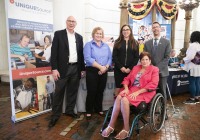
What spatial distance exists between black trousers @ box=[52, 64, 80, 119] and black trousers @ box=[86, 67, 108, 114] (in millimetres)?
195

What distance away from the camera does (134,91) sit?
2.36 meters

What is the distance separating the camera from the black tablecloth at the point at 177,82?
3951 mm

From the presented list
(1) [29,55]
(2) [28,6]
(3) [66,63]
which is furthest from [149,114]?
(2) [28,6]

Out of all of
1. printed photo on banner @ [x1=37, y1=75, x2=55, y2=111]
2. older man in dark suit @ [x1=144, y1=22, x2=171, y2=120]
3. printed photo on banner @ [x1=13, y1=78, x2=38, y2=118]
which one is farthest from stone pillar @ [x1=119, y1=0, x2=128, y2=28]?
printed photo on banner @ [x1=13, y1=78, x2=38, y2=118]

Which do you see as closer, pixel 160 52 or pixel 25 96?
pixel 160 52

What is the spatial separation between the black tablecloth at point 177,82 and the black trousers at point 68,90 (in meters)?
2.08

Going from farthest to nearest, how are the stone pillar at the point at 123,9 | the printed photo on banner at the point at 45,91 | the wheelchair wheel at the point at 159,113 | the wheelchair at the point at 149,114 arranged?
the stone pillar at the point at 123,9
the printed photo on banner at the point at 45,91
the wheelchair wheel at the point at 159,113
the wheelchair at the point at 149,114

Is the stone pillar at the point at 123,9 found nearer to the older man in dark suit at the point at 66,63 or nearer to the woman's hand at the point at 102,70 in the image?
the older man in dark suit at the point at 66,63

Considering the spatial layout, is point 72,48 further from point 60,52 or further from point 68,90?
point 68,90

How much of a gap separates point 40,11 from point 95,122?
187 cm

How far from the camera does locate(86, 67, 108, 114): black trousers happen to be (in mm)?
2750

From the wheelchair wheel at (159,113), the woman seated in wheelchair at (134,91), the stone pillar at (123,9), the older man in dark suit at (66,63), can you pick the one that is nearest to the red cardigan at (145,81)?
the woman seated in wheelchair at (134,91)

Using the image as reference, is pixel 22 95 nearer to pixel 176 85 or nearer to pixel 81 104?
pixel 81 104

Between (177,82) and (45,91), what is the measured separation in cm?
276
